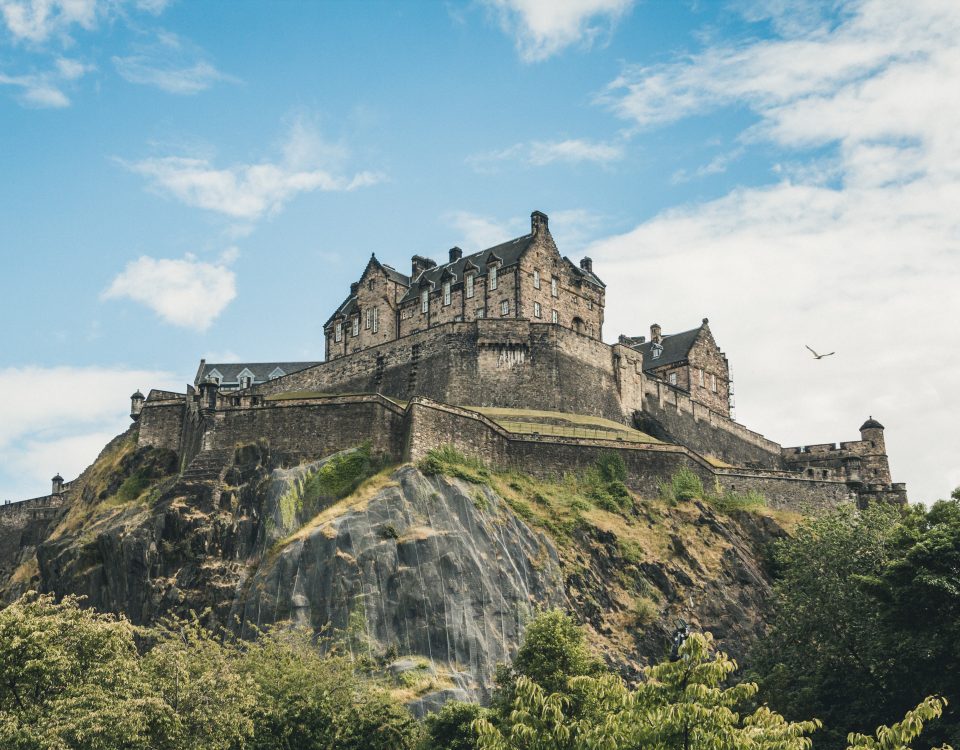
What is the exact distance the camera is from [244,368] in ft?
307

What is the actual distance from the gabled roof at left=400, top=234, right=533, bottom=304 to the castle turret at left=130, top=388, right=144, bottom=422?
62.9 ft

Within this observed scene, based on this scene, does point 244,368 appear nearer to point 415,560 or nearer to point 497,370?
point 497,370

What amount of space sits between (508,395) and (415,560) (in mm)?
22021

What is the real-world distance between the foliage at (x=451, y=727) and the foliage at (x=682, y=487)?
80.3ft

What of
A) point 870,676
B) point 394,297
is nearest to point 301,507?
point 870,676

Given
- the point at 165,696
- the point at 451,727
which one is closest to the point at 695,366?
the point at 451,727

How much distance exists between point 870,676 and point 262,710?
2196 cm

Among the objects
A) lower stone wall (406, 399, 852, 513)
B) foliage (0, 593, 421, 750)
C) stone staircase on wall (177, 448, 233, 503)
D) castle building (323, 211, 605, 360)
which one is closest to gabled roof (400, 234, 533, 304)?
castle building (323, 211, 605, 360)

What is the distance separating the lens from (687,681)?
2222 cm

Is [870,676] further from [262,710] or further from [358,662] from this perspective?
[262,710]

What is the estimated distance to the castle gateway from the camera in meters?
57.6

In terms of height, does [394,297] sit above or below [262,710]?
above

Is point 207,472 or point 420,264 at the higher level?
point 420,264

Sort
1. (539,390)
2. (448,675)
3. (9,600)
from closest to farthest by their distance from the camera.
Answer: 1. (448,675)
2. (9,600)
3. (539,390)
